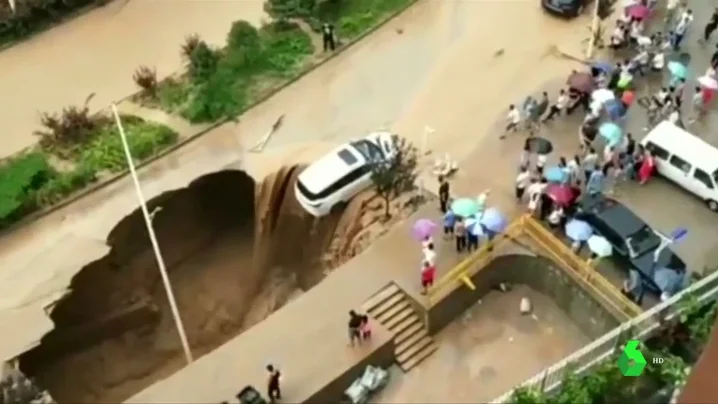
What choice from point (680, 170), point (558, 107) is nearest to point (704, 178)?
point (680, 170)

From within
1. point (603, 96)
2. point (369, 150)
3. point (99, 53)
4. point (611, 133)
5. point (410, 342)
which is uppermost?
point (99, 53)

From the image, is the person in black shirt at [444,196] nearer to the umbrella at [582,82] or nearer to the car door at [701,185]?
the umbrella at [582,82]

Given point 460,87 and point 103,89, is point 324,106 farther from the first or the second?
point 103,89

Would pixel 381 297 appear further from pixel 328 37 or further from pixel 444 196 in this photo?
pixel 328 37

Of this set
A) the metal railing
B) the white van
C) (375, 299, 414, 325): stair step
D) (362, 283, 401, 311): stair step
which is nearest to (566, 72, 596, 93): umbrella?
the white van

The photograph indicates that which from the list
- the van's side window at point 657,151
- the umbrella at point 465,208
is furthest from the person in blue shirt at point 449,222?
the van's side window at point 657,151

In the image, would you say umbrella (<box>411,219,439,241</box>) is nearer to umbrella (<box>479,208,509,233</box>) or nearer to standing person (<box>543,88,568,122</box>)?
umbrella (<box>479,208,509,233</box>)
